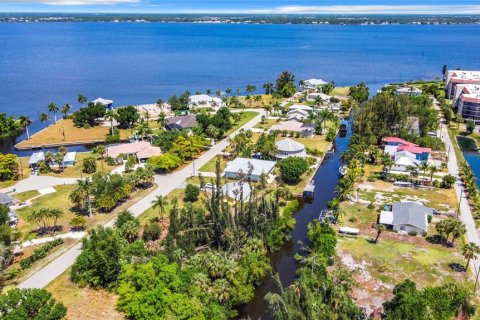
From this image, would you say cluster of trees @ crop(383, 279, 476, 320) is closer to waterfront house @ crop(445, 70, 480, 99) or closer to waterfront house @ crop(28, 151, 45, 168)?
waterfront house @ crop(28, 151, 45, 168)

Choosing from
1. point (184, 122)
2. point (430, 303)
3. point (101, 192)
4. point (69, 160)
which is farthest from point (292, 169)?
point (69, 160)

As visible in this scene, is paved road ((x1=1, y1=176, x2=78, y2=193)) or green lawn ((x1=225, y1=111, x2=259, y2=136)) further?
green lawn ((x1=225, y1=111, x2=259, y2=136))

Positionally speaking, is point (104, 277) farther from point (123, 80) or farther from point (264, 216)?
point (123, 80)

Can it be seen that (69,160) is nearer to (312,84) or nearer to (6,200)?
(6,200)

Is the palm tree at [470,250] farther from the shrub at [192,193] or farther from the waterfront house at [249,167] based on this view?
the shrub at [192,193]

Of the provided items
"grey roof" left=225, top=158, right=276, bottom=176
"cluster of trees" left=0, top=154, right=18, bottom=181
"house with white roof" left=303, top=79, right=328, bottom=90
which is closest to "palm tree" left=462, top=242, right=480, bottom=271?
"grey roof" left=225, top=158, right=276, bottom=176
